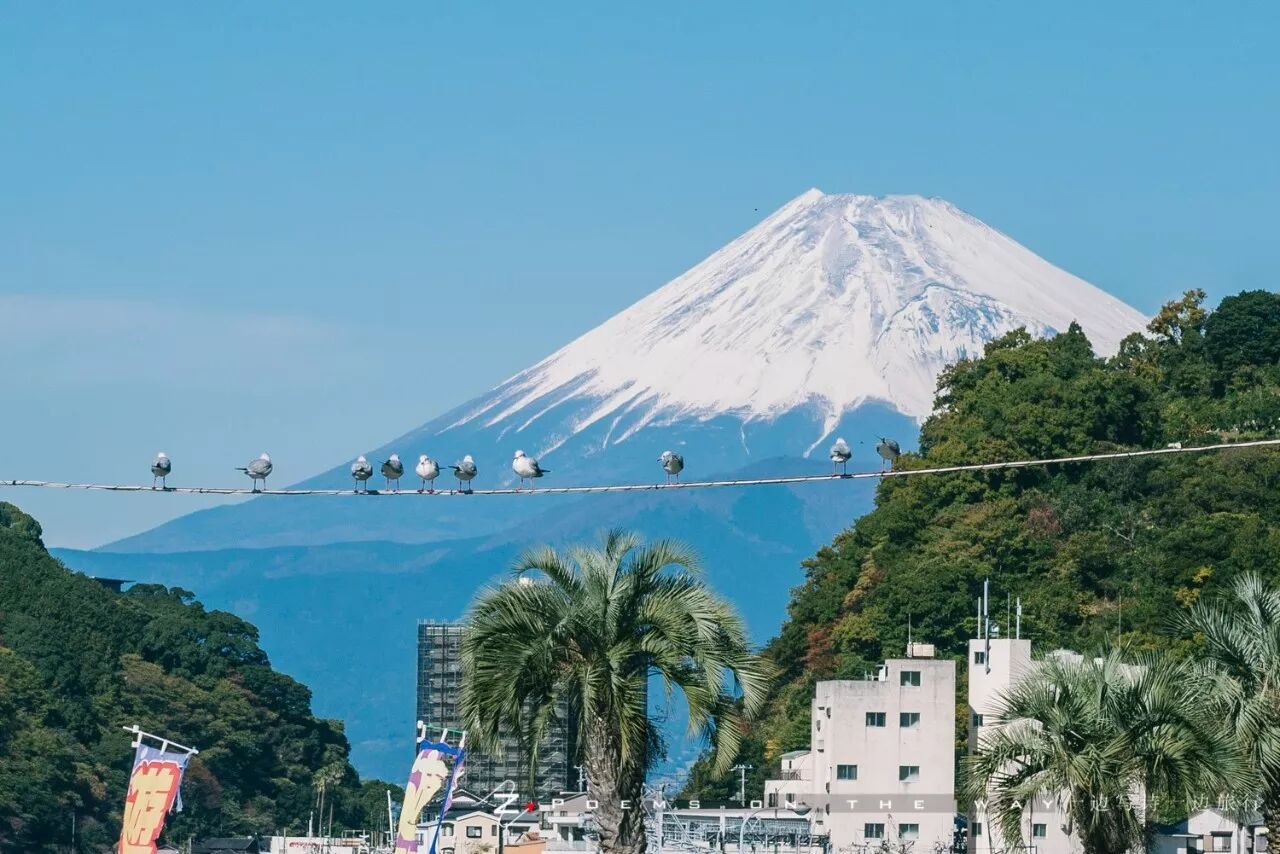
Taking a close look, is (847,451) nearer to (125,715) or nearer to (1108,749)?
(1108,749)

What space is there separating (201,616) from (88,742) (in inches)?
681

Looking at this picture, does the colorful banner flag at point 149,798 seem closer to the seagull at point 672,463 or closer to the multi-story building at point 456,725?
the seagull at point 672,463

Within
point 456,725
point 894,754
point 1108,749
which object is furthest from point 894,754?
point 1108,749

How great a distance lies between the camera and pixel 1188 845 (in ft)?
209

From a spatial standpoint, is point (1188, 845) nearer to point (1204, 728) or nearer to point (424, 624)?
point (1204, 728)

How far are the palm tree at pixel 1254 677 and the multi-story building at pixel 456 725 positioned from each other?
6413 cm

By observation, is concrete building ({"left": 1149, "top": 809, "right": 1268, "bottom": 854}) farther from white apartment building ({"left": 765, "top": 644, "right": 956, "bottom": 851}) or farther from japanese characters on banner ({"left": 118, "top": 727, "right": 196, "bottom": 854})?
japanese characters on banner ({"left": 118, "top": 727, "right": 196, "bottom": 854})

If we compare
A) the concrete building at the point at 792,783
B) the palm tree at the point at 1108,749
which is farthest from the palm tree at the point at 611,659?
the concrete building at the point at 792,783

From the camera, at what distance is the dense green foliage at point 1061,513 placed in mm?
86250

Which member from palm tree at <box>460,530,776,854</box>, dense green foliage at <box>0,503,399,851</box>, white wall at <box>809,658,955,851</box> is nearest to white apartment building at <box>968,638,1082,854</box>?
white wall at <box>809,658,955,851</box>

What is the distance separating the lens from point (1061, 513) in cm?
9469

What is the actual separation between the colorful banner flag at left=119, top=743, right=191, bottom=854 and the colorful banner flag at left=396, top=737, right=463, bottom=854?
166 inches

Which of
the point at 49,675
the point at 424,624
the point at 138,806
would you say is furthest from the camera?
the point at 424,624

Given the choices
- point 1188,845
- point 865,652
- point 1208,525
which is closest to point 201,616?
point 865,652
